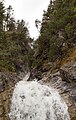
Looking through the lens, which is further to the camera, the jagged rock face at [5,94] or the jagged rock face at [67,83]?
the jagged rock face at [67,83]

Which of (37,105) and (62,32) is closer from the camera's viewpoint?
(37,105)

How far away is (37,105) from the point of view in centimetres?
Answer: 2228

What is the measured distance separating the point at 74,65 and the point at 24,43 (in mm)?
31287

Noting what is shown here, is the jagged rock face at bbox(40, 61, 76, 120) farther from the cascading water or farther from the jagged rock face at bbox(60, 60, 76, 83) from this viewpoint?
the cascading water

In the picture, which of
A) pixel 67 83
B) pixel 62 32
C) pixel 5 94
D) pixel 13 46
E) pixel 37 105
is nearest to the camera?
pixel 37 105

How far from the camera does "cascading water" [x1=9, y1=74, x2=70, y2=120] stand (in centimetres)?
2133

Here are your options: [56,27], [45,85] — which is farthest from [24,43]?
[45,85]

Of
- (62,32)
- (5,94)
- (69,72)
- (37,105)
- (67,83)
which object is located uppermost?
(62,32)

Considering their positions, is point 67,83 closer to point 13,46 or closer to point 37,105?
point 37,105

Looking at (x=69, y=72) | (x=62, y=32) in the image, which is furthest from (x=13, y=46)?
(x=69, y=72)

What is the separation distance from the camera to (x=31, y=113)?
21.6m

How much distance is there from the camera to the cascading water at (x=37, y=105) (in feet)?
70.0

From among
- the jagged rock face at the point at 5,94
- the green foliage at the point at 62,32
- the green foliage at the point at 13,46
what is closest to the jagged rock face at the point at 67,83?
the jagged rock face at the point at 5,94

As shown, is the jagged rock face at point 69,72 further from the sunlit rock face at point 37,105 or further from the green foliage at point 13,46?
the green foliage at point 13,46
